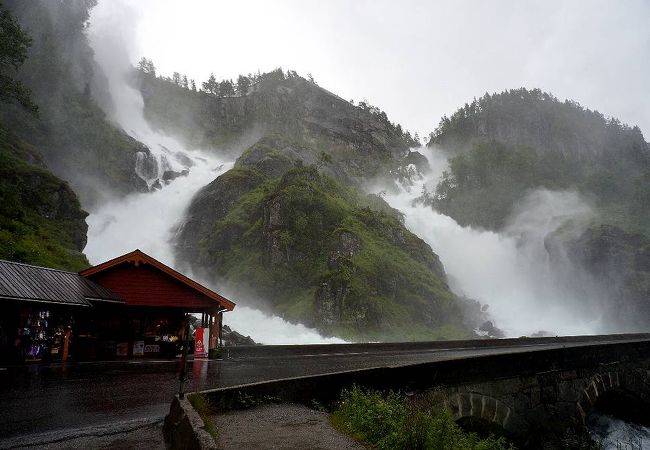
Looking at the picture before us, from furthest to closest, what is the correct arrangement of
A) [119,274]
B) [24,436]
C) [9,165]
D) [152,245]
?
[152,245] → [9,165] → [119,274] → [24,436]

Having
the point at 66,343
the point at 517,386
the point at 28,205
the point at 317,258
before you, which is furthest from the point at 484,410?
the point at 317,258

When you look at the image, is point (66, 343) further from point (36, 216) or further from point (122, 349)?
point (36, 216)

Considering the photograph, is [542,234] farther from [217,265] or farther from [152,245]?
[152,245]

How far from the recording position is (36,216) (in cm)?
3528

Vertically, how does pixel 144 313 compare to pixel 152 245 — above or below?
below

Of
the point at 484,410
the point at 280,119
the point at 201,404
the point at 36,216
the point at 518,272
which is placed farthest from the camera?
the point at 280,119

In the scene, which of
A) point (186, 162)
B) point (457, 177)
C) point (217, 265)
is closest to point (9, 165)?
point (217, 265)

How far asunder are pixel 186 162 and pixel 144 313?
69.2 m

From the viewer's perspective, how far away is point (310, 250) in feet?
190

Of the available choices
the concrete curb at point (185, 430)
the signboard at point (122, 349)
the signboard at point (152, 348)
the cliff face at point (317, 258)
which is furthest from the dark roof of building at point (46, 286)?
the cliff face at point (317, 258)

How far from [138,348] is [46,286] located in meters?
6.24

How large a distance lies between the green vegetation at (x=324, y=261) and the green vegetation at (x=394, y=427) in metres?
37.3

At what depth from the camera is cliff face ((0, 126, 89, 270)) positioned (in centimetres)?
2820

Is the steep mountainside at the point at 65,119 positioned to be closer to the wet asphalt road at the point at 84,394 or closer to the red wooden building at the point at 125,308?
the red wooden building at the point at 125,308
